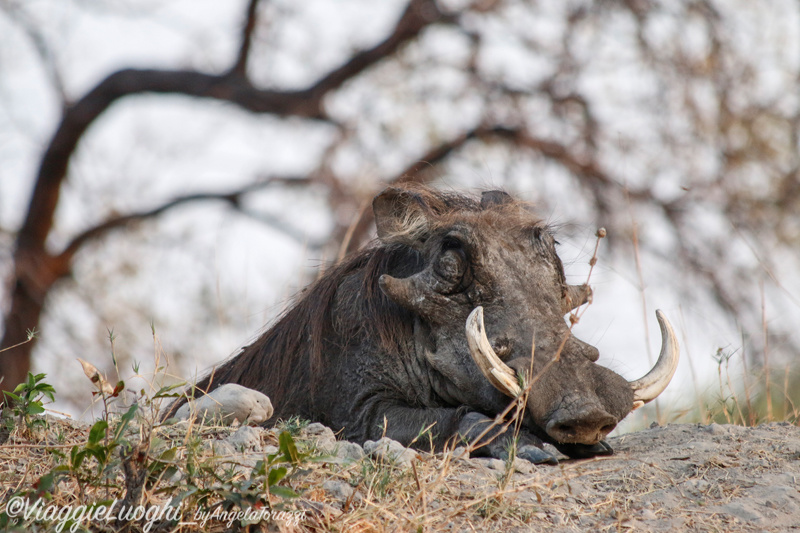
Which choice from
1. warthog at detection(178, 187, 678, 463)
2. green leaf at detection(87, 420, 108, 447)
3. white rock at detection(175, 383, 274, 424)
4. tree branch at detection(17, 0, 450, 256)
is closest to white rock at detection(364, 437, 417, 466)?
warthog at detection(178, 187, 678, 463)

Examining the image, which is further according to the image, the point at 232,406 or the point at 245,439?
the point at 232,406

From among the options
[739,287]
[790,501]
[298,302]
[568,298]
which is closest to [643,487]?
[790,501]

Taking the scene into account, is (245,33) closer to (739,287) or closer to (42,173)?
(42,173)

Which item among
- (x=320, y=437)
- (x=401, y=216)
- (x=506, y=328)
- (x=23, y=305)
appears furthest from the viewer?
(x=23, y=305)

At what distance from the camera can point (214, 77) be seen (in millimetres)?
10172

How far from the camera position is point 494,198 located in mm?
4328

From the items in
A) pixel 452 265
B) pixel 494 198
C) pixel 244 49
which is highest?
pixel 244 49

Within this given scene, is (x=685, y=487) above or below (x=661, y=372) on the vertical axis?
below

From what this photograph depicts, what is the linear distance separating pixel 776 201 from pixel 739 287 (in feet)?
3.91

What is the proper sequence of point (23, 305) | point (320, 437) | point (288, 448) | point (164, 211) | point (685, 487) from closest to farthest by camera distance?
1. point (288, 448)
2. point (685, 487)
3. point (320, 437)
4. point (23, 305)
5. point (164, 211)

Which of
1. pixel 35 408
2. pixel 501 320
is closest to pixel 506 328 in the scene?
pixel 501 320

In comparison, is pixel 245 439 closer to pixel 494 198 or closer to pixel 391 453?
pixel 391 453

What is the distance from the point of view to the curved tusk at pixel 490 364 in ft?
9.75

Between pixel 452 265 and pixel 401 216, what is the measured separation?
0.53 meters
